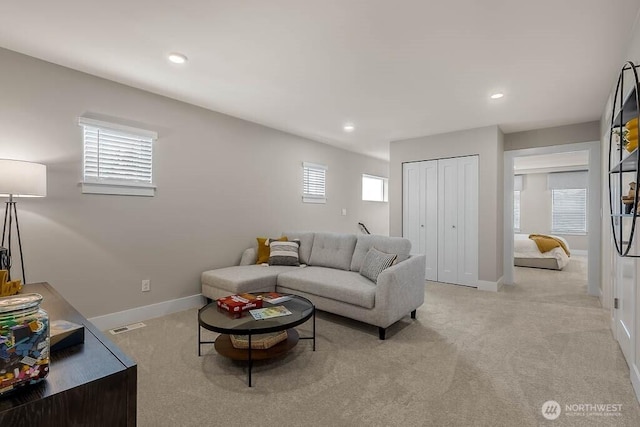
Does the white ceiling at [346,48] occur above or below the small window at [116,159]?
above

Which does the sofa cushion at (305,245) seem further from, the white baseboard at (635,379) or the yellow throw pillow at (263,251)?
the white baseboard at (635,379)

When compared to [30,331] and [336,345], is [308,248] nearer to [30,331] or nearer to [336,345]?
[336,345]

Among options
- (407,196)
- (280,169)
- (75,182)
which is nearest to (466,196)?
(407,196)

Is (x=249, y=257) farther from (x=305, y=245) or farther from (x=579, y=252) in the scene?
(x=579, y=252)

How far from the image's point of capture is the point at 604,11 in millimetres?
2031

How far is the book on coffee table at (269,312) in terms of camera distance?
2.33 meters

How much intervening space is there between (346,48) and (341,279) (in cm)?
214

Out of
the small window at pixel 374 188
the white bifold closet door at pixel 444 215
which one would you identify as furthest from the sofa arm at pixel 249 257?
the small window at pixel 374 188

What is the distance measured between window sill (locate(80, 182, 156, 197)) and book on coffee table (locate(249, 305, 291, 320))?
1.89 m

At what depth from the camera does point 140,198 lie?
334 cm

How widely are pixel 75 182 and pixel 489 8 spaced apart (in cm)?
358

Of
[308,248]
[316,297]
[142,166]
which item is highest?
[142,166]

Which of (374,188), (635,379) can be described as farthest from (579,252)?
(635,379)

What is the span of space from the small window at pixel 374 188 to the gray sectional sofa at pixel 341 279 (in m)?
3.01
